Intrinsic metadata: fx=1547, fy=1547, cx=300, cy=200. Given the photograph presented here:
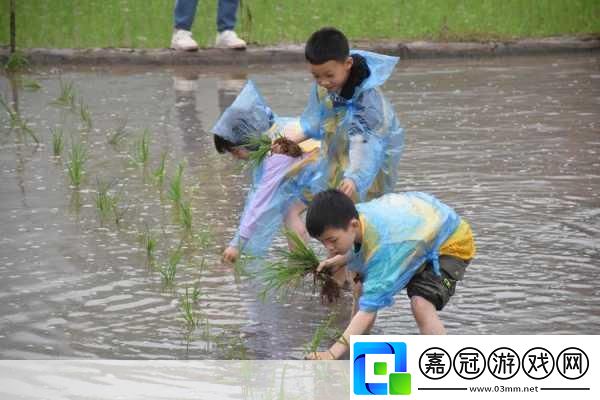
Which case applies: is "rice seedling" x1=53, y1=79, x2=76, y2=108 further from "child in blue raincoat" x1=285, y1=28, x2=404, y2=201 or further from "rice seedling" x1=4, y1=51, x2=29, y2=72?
"child in blue raincoat" x1=285, y1=28, x2=404, y2=201

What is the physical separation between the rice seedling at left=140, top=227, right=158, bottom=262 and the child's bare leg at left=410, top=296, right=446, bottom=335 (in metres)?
1.89

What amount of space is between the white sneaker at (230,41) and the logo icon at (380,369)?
8.59m

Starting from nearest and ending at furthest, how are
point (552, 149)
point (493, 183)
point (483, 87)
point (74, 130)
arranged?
point (493, 183) → point (552, 149) → point (74, 130) → point (483, 87)

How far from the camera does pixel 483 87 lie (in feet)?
39.4

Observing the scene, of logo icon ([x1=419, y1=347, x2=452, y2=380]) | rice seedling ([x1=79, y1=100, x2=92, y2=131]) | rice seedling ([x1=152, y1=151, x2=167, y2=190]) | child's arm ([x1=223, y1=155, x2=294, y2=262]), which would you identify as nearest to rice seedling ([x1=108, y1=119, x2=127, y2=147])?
rice seedling ([x1=79, y1=100, x2=92, y2=131])

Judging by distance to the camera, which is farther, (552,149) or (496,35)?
(496,35)

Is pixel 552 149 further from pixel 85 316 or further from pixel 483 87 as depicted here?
pixel 85 316

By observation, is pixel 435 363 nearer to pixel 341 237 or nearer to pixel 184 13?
pixel 341 237

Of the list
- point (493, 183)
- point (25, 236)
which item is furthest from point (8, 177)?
point (493, 183)

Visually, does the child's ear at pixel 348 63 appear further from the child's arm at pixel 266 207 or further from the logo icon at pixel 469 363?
the logo icon at pixel 469 363

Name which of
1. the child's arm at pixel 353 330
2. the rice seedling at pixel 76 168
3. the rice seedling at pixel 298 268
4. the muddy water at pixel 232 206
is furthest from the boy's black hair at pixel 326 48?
the rice seedling at pixel 76 168

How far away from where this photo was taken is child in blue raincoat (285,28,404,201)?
6391 millimetres

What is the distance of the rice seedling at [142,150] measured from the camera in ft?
30.0

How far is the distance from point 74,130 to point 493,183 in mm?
3358
